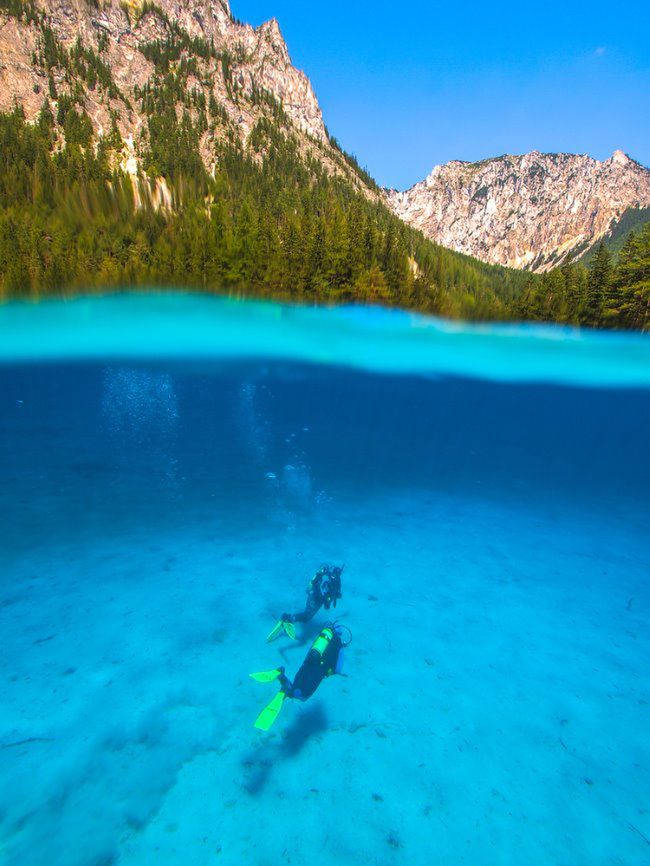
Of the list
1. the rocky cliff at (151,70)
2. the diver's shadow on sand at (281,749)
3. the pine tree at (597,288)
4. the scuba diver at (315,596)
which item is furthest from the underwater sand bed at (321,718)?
the rocky cliff at (151,70)

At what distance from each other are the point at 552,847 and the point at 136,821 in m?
5.25

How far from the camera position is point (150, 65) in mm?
112625

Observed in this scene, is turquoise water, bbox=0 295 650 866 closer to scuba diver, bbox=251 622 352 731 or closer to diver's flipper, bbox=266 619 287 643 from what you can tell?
diver's flipper, bbox=266 619 287 643

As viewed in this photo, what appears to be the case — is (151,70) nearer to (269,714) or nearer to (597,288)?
(597,288)

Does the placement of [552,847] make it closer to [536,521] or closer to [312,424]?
[536,521]

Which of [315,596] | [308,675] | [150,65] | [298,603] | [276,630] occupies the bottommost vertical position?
[298,603]

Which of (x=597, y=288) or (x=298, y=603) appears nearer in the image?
(x=298, y=603)

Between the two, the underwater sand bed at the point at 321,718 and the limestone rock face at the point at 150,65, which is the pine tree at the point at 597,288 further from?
the limestone rock face at the point at 150,65

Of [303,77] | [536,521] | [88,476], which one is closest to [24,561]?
[88,476]

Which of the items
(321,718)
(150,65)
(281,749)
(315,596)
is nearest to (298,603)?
(315,596)

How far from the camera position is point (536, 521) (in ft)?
60.5

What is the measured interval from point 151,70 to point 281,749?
151 metres

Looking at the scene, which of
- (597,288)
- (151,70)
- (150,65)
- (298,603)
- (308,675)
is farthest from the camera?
(150,65)

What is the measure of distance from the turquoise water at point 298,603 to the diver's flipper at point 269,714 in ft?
2.43
